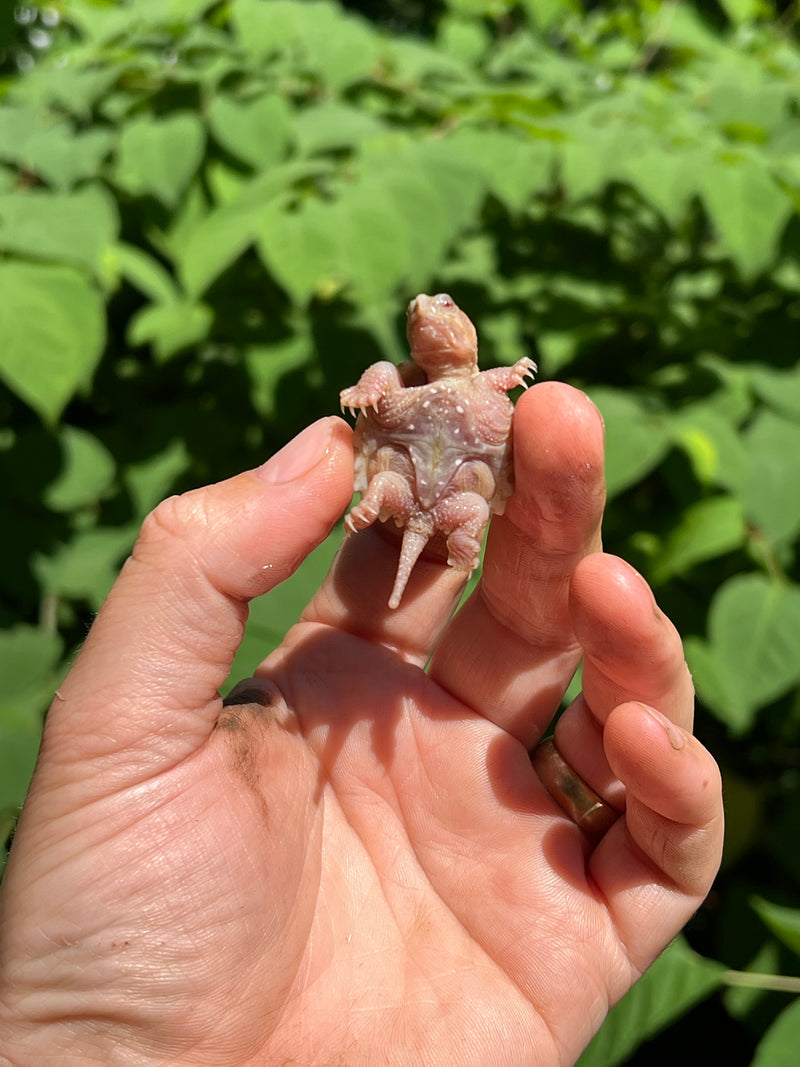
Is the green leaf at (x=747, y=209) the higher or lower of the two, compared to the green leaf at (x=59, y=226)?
higher

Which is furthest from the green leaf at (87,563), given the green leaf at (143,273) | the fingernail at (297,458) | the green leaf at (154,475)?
the fingernail at (297,458)

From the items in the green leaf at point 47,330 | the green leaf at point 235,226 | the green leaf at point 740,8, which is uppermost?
the green leaf at point 740,8

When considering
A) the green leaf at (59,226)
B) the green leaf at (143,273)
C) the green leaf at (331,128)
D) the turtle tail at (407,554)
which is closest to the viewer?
the turtle tail at (407,554)

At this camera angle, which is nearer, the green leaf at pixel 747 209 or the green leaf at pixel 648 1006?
the green leaf at pixel 648 1006

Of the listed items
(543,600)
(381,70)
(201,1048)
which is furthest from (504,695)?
(381,70)

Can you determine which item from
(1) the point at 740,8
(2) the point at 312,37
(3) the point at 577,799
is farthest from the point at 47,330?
(1) the point at 740,8

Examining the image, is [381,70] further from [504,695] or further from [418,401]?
[504,695]

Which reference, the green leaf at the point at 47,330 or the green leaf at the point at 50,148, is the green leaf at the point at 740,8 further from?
the green leaf at the point at 47,330
